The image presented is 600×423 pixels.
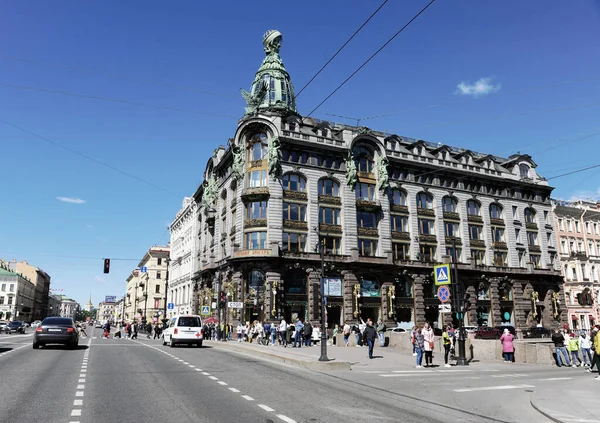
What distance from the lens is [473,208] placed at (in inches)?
2387

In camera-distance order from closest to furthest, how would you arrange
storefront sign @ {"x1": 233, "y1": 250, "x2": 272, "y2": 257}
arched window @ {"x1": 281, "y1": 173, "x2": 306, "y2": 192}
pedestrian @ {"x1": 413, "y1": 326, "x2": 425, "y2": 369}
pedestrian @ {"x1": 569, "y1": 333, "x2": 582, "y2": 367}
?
pedestrian @ {"x1": 413, "y1": 326, "x2": 425, "y2": 369} < pedestrian @ {"x1": 569, "y1": 333, "x2": 582, "y2": 367} < storefront sign @ {"x1": 233, "y1": 250, "x2": 272, "y2": 257} < arched window @ {"x1": 281, "y1": 173, "x2": 306, "y2": 192}

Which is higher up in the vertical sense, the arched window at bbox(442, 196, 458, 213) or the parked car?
the arched window at bbox(442, 196, 458, 213)

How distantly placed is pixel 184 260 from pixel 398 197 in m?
40.0

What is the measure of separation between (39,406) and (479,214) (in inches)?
2309

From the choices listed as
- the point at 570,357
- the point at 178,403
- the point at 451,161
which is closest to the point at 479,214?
the point at 451,161

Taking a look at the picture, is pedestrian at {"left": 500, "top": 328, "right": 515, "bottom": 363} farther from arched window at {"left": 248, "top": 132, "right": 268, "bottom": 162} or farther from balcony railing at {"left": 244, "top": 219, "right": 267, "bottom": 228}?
arched window at {"left": 248, "top": 132, "right": 268, "bottom": 162}

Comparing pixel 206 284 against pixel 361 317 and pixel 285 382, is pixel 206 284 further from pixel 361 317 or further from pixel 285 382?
pixel 285 382

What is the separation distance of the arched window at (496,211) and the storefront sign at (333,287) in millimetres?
26073

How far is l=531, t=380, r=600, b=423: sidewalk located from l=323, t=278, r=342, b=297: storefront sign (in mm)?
34016

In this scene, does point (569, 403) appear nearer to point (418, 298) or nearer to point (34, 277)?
point (418, 298)

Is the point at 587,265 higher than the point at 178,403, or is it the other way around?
the point at 587,265

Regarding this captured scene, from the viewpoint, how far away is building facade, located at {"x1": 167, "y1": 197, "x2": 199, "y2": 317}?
71.2m

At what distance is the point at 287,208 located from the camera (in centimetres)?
4794

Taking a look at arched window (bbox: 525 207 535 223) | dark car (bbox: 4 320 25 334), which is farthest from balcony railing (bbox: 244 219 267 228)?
arched window (bbox: 525 207 535 223)
